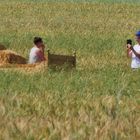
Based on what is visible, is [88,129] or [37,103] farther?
[37,103]

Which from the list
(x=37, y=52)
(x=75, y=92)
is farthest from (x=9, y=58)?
(x=75, y=92)

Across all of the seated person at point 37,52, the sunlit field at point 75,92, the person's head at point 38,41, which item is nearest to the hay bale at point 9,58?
the seated person at point 37,52

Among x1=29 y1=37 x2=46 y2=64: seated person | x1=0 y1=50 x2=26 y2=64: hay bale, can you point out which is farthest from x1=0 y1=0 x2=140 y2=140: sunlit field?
x1=0 y1=50 x2=26 y2=64: hay bale

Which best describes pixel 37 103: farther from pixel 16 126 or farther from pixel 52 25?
pixel 52 25

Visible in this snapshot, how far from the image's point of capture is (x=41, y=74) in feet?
51.9

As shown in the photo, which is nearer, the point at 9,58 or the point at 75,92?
the point at 75,92

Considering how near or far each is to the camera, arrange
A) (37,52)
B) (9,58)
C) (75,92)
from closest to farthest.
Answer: (75,92) < (37,52) < (9,58)

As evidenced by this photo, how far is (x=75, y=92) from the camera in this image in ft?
41.0

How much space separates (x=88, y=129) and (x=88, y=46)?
1857 cm

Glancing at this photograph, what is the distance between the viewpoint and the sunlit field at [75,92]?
777 cm

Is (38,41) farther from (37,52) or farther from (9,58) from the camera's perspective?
(9,58)

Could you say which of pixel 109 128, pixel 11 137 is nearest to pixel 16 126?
pixel 11 137

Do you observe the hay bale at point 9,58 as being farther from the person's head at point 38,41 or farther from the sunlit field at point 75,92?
the sunlit field at point 75,92

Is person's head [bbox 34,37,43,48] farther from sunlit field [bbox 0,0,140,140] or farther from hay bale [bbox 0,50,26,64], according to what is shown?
sunlit field [bbox 0,0,140,140]
